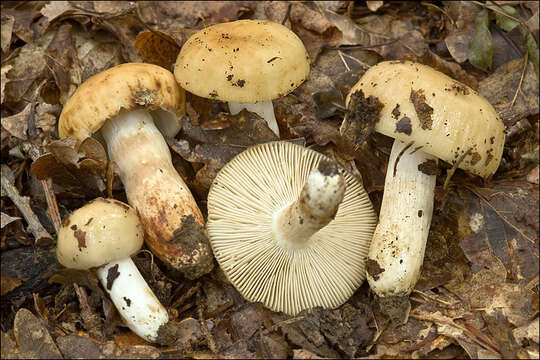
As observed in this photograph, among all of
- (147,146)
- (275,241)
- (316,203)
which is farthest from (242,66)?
(275,241)

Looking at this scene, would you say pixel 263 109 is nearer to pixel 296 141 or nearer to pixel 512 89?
pixel 296 141

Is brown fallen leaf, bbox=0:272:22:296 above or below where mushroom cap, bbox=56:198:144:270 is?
below

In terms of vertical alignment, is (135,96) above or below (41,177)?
above

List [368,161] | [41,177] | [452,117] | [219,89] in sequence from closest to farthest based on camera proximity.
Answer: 1. [452,117]
2. [219,89]
3. [41,177]
4. [368,161]

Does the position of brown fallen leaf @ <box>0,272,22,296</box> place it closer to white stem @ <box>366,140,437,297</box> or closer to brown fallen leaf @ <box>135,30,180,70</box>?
brown fallen leaf @ <box>135,30,180,70</box>

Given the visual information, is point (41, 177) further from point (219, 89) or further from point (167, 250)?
point (219, 89)

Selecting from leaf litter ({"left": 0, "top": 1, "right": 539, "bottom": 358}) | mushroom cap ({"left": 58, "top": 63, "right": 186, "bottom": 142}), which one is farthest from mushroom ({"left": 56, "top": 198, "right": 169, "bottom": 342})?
mushroom cap ({"left": 58, "top": 63, "right": 186, "bottom": 142})

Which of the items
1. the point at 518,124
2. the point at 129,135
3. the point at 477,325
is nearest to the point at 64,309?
the point at 129,135
